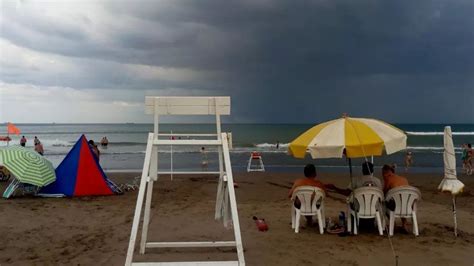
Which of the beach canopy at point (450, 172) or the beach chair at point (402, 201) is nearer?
the beach canopy at point (450, 172)

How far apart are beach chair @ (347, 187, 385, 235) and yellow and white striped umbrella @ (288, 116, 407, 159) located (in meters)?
0.98

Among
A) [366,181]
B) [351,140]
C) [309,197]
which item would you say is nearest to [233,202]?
[351,140]

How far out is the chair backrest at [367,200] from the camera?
258 inches

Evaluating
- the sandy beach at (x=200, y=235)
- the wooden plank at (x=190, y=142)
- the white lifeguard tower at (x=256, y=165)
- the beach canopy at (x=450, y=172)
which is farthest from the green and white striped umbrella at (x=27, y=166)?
the white lifeguard tower at (x=256, y=165)

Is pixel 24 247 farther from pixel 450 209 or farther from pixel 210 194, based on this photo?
pixel 450 209

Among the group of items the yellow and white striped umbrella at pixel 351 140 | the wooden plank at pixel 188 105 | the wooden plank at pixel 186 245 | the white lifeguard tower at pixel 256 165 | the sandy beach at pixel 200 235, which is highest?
the wooden plank at pixel 188 105

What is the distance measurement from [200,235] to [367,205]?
8.93 ft

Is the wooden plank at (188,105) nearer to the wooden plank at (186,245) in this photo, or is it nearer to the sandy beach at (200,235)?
the wooden plank at (186,245)

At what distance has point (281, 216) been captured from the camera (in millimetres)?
8500

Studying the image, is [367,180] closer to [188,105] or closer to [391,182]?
[391,182]

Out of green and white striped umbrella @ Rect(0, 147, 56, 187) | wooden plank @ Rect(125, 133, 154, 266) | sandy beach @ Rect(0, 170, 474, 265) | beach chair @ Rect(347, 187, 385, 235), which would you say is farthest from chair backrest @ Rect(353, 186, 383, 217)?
green and white striped umbrella @ Rect(0, 147, 56, 187)

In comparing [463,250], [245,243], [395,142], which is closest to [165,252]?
[245,243]

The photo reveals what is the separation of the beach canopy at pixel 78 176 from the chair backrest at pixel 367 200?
728 centimetres

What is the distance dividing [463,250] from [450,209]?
143 inches
